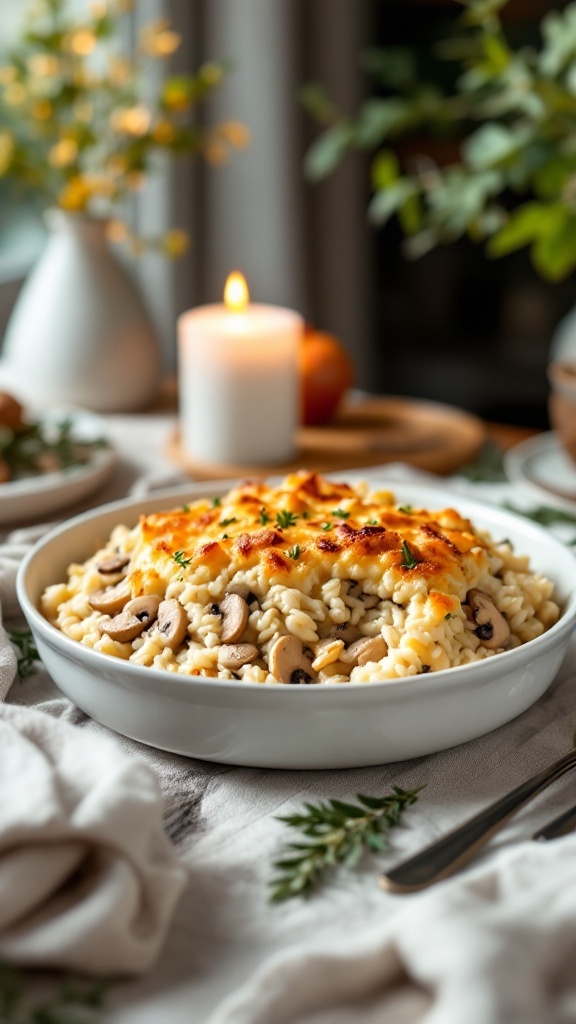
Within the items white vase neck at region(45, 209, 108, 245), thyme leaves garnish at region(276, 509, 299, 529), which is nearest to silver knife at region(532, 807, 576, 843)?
thyme leaves garnish at region(276, 509, 299, 529)

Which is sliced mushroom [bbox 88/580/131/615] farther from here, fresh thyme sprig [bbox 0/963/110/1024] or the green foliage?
the green foliage

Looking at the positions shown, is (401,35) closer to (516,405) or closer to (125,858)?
(516,405)

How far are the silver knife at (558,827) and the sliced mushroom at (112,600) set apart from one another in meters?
0.51

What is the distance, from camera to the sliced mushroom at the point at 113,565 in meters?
1.31

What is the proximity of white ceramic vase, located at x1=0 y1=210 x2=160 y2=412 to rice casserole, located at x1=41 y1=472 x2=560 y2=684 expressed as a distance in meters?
1.14

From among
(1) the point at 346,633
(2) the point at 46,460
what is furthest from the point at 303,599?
(2) the point at 46,460

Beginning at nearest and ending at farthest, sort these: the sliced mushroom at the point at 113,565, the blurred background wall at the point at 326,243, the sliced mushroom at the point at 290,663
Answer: the sliced mushroom at the point at 290,663, the sliced mushroom at the point at 113,565, the blurred background wall at the point at 326,243

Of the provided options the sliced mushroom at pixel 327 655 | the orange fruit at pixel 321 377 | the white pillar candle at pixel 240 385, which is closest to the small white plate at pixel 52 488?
the white pillar candle at pixel 240 385

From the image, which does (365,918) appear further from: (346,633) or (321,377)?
(321,377)

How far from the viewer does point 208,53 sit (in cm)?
369

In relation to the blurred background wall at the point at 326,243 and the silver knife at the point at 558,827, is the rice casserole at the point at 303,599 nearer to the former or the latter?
the silver knife at the point at 558,827

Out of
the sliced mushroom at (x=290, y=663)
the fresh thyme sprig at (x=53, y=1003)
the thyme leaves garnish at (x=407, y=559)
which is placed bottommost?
the fresh thyme sprig at (x=53, y=1003)

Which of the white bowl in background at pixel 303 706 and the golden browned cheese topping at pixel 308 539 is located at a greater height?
the golden browned cheese topping at pixel 308 539

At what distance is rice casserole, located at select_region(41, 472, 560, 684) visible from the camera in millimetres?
1114
